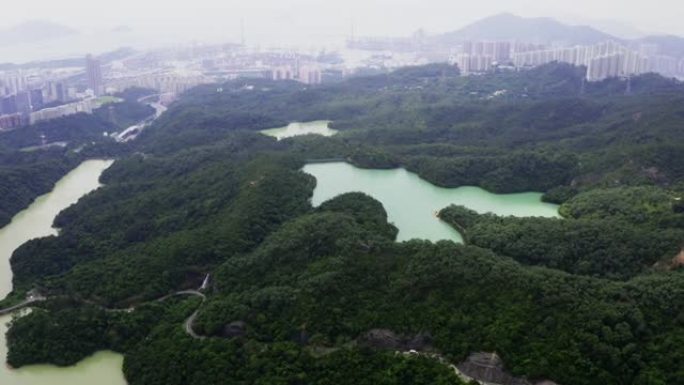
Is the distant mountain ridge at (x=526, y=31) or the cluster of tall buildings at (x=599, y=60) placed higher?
the distant mountain ridge at (x=526, y=31)

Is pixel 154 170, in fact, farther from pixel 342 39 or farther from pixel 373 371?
pixel 342 39

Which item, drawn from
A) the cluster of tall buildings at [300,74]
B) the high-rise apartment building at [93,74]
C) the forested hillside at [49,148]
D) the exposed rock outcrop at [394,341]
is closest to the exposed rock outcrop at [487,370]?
the exposed rock outcrop at [394,341]

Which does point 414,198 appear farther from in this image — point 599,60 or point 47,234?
point 599,60

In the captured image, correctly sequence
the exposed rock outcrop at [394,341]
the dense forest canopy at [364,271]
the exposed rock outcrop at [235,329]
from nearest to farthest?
the dense forest canopy at [364,271] < the exposed rock outcrop at [394,341] < the exposed rock outcrop at [235,329]

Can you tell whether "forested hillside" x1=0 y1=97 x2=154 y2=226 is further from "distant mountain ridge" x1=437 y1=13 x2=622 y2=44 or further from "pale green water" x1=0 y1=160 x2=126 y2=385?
"distant mountain ridge" x1=437 y1=13 x2=622 y2=44

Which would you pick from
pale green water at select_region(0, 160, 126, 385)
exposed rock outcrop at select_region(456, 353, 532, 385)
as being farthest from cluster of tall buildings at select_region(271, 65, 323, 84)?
exposed rock outcrop at select_region(456, 353, 532, 385)

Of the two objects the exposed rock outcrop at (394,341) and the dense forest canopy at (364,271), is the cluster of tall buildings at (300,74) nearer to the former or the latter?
the dense forest canopy at (364,271)
